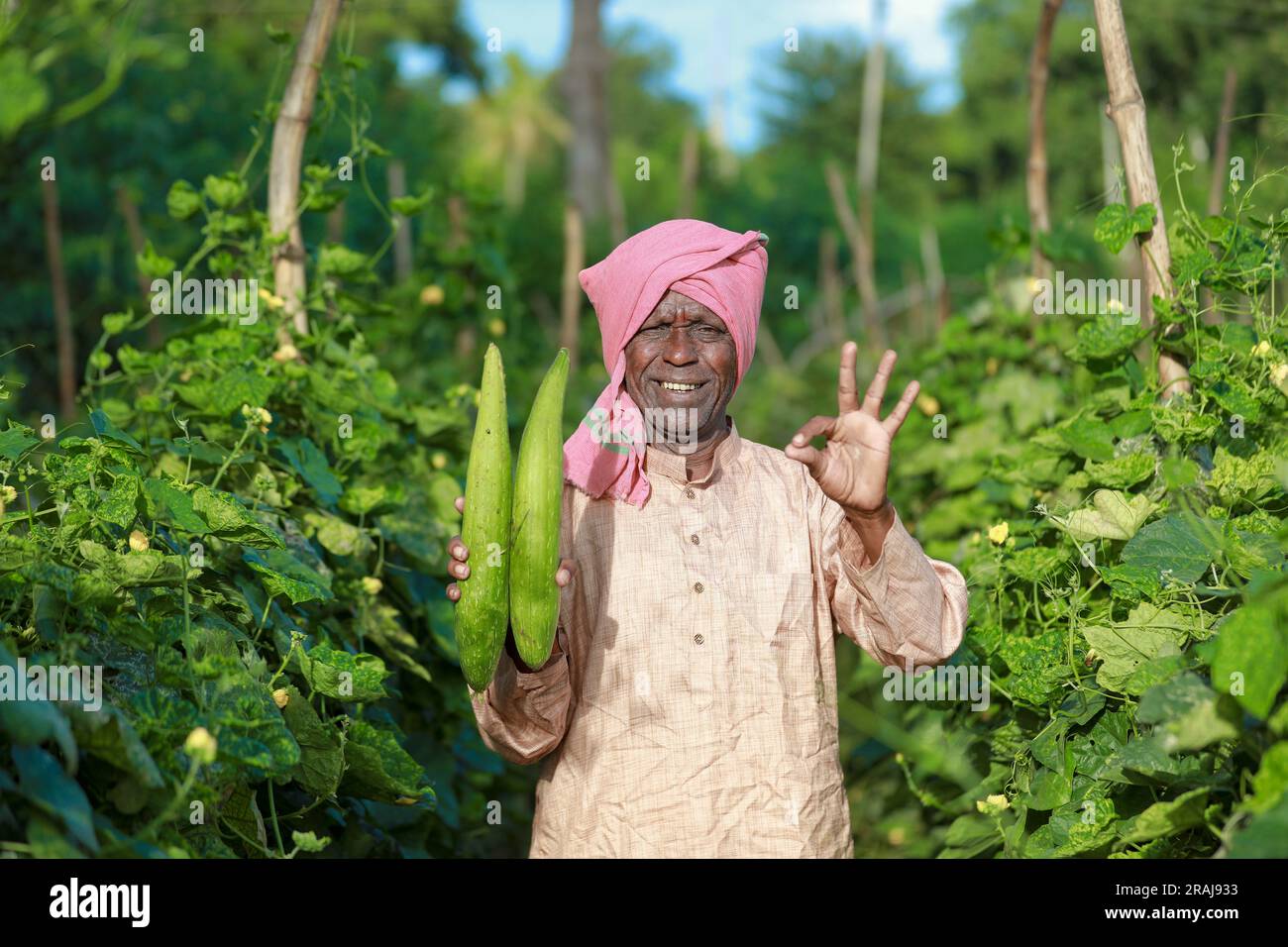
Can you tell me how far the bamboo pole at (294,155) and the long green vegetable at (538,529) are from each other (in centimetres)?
159

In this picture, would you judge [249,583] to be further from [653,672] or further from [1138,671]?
[1138,671]

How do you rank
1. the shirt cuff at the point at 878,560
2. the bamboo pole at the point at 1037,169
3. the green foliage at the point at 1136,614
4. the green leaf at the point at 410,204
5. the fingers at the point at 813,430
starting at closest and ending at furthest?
the green foliage at the point at 1136,614
the fingers at the point at 813,430
the shirt cuff at the point at 878,560
the green leaf at the point at 410,204
the bamboo pole at the point at 1037,169

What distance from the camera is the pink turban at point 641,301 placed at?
9.43 feet

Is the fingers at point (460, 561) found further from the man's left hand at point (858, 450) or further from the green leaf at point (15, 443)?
the green leaf at point (15, 443)

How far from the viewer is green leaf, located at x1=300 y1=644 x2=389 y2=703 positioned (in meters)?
2.71

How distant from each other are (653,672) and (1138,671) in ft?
3.04

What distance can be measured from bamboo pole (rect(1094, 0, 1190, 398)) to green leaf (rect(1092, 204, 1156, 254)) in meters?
0.06

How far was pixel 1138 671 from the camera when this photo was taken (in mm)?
2609

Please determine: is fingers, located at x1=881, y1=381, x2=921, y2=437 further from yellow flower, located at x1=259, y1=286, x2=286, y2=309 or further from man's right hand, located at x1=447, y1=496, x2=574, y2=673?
yellow flower, located at x1=259, y1=286, x2=286, y2=309

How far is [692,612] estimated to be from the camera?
2877mm

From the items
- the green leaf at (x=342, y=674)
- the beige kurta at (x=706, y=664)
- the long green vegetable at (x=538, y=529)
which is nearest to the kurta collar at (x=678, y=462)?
the beige kurta at (x=706, y=664)

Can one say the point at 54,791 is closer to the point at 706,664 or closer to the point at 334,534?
the point at 706,664

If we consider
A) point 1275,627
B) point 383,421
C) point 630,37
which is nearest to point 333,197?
point 383,421

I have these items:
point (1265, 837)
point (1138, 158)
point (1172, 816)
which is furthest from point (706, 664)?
point (1138, 158)
